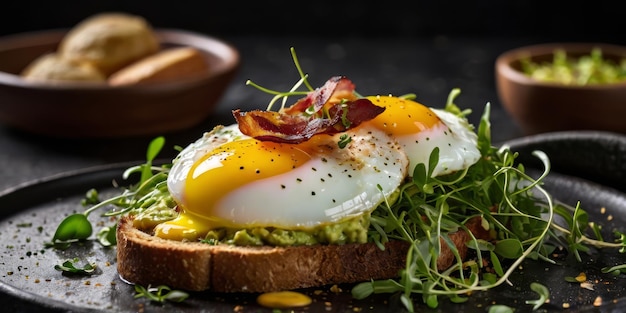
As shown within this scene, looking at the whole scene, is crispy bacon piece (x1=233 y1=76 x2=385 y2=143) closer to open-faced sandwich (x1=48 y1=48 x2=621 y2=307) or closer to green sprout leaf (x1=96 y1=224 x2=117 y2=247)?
open-faced sandwich (x1=48 y1=48 x2=621 y2=307)

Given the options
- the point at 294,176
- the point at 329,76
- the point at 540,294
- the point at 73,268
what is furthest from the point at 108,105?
the point at 540,294

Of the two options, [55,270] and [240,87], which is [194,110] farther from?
[55,270]

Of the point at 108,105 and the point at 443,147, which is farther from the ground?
the point at 443,147

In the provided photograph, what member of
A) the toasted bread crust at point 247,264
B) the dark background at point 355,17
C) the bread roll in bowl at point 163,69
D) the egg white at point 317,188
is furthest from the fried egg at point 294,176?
the dark background at point 355,17

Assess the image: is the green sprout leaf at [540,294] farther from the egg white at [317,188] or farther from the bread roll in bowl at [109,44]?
the bread roll in bowl at [109,44]

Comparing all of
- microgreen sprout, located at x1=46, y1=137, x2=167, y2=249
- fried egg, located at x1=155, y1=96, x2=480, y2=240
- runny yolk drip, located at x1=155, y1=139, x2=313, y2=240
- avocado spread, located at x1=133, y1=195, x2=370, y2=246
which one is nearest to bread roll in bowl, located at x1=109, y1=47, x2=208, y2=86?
microgreen sprout, located at x1=46, y1=137, x2=167, y2=249

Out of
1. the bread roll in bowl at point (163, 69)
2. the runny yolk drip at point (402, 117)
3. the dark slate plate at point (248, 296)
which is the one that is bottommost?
the bread roll in bowl at point (163, 69)

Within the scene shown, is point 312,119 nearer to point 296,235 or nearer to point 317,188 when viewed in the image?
point 317,188
